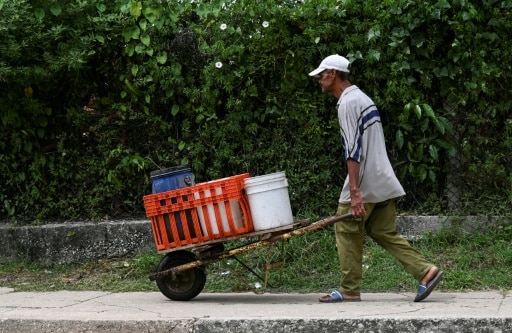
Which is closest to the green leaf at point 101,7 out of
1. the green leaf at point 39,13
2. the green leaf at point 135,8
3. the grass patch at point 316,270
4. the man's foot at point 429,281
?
the green leaf at point 135,8

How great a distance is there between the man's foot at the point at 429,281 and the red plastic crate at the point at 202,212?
1332 mm

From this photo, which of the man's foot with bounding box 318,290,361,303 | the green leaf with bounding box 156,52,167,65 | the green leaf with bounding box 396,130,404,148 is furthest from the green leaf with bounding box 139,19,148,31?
the man's foot with bounding box 318,290,361,303

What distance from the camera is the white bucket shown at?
6.28 m

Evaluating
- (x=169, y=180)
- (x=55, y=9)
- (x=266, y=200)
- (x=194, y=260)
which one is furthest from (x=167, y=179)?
(x=55, y=9)

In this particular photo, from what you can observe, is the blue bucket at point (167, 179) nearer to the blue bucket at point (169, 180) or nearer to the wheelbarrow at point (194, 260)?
the blue bucket at point (169, 180)

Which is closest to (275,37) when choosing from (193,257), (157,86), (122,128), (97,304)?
(157,86)

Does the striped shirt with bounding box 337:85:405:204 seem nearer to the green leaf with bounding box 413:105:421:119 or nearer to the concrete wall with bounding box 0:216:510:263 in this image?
the green leaf with bounding box 413:105:421:119

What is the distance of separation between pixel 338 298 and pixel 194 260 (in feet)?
3.84

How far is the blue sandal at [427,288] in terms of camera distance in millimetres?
6121

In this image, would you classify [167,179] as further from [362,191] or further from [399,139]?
[399,139]

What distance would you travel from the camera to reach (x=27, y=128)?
8516 mm

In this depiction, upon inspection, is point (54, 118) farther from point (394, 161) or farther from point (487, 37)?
point (487, 37)

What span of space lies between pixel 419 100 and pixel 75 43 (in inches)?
130

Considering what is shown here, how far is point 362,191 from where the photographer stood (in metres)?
6.21
